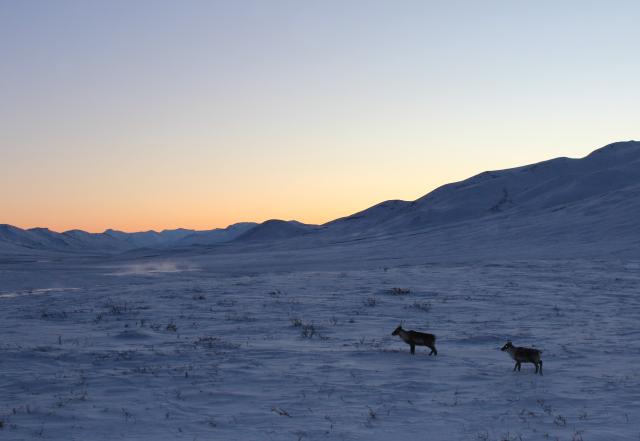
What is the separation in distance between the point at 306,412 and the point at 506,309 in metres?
13.4

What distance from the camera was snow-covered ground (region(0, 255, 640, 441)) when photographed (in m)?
9.77

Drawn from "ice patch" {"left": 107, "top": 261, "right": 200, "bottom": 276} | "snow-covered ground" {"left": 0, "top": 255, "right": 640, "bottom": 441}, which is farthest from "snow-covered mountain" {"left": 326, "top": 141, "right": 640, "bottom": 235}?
"snow-covered ground" {"left": 0, "top": 255, "right": 640, "bottom": 441}

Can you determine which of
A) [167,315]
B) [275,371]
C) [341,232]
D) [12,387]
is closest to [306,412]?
[275,371]

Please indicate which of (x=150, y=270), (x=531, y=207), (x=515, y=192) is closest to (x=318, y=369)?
(x=150, y=270)

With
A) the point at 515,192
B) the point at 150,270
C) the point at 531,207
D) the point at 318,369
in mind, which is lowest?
the point at 318,369

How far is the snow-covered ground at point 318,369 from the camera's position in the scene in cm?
977

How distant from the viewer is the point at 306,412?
10477 mm

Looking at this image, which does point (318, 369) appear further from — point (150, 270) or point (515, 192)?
point (515, 192)

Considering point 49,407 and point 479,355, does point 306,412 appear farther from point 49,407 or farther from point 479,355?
point 479,355

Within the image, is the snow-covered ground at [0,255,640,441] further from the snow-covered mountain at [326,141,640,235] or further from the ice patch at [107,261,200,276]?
the snow-covered mountain at [326,141,640,235]

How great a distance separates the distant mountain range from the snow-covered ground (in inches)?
1599

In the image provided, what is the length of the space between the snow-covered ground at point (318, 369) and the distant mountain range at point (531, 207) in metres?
40.6

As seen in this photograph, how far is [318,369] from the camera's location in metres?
13.3

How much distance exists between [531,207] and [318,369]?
9682 cm
